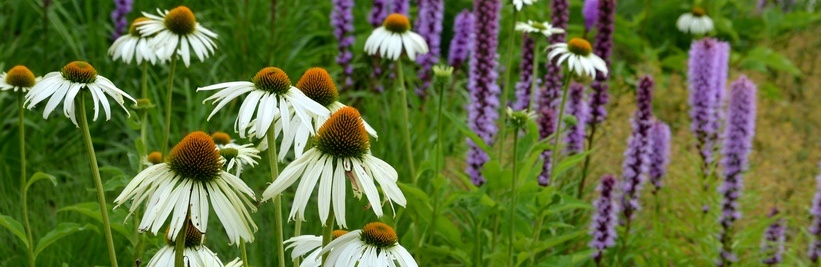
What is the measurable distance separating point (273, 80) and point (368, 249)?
347 mm

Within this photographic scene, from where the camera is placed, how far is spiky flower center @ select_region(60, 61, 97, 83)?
1904mm

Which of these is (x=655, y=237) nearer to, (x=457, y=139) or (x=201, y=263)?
(x=457, y=139)

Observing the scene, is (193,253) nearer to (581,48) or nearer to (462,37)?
(581,48)

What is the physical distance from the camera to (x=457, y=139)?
5.34 metres

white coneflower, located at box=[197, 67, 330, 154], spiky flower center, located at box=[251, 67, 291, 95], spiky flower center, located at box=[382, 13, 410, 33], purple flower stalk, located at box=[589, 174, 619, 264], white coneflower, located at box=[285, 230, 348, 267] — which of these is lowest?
purple flower stalk, located at box=[589, 174, 619, 264]

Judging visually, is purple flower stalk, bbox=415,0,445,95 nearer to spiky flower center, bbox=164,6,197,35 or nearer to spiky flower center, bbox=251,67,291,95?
spiky flower center, bbox=164,6,197,35

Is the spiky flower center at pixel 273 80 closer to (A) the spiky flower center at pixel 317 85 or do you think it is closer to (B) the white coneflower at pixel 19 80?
(A) the spiky flower center at pixel 317 85

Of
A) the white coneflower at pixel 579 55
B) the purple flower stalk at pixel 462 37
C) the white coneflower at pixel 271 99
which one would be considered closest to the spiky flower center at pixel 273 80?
the white coneflower at pixel 271 99

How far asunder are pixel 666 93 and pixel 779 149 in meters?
1.33

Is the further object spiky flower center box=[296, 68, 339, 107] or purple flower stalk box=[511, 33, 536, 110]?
purple flower stalk box=[511, 33, 536, 110]

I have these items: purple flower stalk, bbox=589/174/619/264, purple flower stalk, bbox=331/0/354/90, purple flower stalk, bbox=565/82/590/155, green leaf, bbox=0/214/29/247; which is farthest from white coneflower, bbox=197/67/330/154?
purple flower stalk, bbox=331/0/354/90

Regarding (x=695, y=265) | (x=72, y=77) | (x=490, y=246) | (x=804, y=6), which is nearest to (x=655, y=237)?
(x=695, y=265)

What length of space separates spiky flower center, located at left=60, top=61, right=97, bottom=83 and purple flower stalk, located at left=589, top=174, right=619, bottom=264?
207cm

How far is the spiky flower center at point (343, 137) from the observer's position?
5.00 ft
